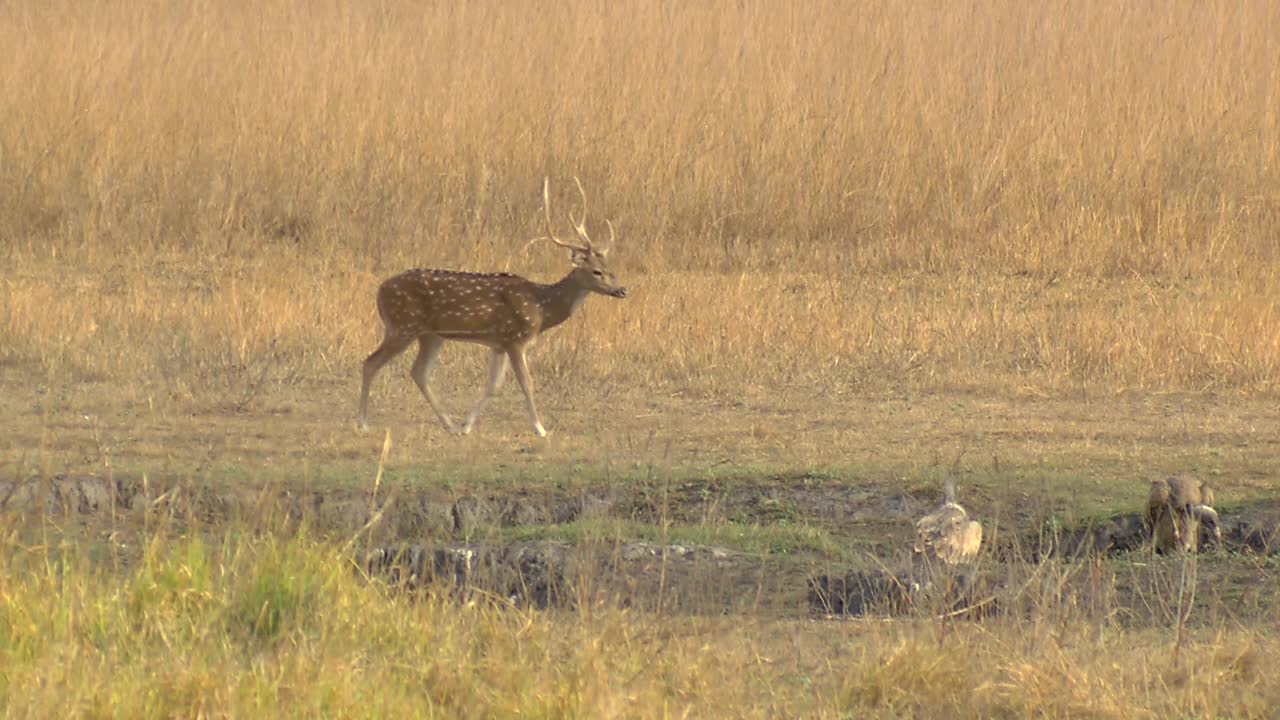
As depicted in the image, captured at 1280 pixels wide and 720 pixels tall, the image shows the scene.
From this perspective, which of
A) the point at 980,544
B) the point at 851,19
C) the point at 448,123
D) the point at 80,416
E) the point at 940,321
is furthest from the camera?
the point at 851,19

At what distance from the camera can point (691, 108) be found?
14.7m

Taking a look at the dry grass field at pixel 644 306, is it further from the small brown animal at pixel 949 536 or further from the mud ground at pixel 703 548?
the small brown animal at pixel 949 536

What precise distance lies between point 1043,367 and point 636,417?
229cm

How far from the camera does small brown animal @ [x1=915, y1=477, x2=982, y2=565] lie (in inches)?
257

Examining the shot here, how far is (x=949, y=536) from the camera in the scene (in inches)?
259

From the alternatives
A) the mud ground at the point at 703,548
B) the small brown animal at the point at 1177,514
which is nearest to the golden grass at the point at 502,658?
the mud ground at the point at 703,548

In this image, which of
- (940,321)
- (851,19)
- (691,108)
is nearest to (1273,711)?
(940,321)

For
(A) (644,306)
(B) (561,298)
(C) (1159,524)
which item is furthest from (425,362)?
(C) (1159,524)

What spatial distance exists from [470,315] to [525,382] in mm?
387

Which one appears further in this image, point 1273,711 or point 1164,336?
point 1164,336

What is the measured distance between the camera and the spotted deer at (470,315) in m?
8.72

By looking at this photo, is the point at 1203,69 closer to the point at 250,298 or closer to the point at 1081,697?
the point at 250,298

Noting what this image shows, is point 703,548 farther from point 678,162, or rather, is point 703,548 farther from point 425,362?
point 678,162

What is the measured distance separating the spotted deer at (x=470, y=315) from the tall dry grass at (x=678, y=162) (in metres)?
1.67
